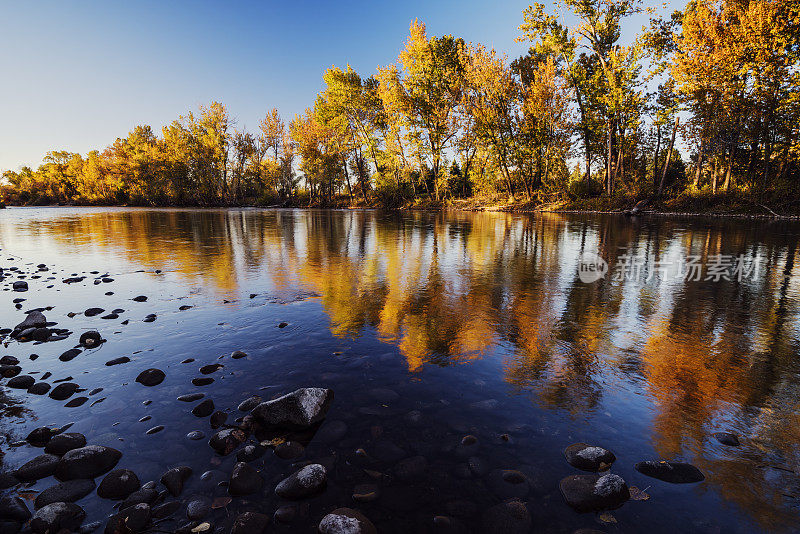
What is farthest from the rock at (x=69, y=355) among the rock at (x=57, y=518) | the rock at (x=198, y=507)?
the rock at (x=198, y=507)

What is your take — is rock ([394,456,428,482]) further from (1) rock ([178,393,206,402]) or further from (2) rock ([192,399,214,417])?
(1) rock ([178,393,206,402])

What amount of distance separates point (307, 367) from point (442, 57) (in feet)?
179

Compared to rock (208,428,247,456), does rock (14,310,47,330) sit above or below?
above

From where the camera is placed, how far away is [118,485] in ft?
10.0

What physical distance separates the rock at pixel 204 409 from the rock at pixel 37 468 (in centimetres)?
120

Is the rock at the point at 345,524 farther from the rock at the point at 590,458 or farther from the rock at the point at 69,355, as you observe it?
the rock at the point at 69,355

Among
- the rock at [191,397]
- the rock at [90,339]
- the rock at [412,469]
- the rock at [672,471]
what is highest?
the rock at [90,339]

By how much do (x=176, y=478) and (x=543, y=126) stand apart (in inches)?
1957

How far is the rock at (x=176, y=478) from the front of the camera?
3.04m

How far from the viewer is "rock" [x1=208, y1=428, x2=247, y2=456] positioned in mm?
3529

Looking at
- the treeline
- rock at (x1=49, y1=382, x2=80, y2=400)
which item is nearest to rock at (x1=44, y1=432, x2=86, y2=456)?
rock at (x1=49, y1=382, x2=80, y2=400)

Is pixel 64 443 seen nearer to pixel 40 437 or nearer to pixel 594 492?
pixel 40 437

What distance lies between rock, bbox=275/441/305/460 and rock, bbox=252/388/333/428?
0.82 feet

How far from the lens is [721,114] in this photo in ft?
109
